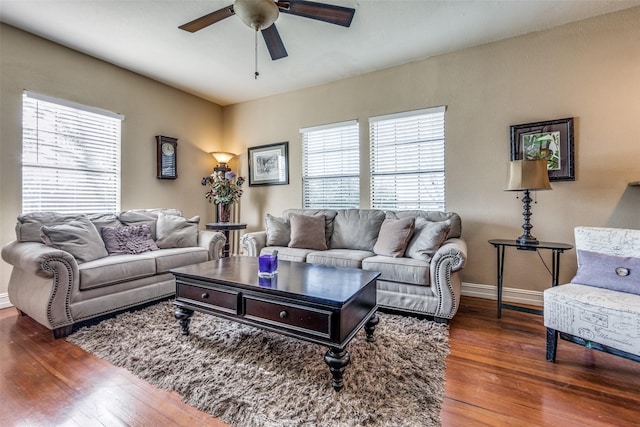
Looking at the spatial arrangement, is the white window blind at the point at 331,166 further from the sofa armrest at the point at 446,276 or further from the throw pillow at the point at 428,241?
the sofa armrest at the point at 446,276

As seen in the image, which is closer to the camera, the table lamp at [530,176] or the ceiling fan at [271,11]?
the ceiling fan at [271,11]

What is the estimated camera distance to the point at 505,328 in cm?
236

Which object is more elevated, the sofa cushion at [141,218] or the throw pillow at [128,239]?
the sofa cushion at [141,218]

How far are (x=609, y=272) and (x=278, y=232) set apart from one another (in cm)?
290

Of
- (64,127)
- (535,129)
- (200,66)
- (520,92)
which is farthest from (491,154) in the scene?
(64,127)

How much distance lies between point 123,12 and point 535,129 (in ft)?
13.3

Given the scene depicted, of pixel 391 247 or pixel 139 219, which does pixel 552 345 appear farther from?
pixel 139 219

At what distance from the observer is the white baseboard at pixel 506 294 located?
290 centimetres

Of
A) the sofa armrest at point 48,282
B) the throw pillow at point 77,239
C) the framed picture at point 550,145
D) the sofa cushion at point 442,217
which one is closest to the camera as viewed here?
the sofa armrest at point 48,282

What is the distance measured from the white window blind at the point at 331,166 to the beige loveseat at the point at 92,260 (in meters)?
1.58

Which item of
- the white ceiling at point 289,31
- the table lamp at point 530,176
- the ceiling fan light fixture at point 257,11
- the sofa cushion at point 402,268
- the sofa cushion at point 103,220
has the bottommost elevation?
the sofa cushion at point 402,268

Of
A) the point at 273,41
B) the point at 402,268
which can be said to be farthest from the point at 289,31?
the point at 402,268

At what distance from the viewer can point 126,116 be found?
3.70 metres

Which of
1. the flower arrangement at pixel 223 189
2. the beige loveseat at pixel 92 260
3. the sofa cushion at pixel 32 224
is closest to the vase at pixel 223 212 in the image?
the flower arrangement at pixel 223 189
